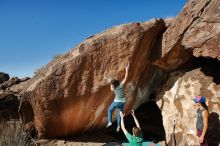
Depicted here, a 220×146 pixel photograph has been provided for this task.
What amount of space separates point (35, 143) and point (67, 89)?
5.58 ft

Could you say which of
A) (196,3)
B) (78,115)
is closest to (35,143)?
(78,115)

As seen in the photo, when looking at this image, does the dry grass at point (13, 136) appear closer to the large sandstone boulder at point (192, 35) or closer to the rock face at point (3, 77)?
the large sandstone boulder at point (192, 35)

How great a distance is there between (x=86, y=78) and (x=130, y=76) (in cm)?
135

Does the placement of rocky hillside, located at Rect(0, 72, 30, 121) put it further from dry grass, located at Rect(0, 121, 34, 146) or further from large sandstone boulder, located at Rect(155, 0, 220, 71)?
large sandstone boulder, located at Rect(155, 0, 220, 71)

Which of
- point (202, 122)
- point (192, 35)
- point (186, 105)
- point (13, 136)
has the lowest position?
point (202, 122)

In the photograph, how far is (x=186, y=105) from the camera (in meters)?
9.95

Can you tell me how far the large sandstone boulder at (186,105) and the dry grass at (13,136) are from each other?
156 inches

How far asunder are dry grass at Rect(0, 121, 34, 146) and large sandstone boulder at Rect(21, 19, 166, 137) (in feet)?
1.58

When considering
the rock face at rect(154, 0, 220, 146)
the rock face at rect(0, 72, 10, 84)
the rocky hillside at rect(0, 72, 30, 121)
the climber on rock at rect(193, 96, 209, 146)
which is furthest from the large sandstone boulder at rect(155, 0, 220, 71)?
the rock face at rect(0, 72, 10, 84)

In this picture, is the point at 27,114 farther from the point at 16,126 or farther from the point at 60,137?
the point at 60,137

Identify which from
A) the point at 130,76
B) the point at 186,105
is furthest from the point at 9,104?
the point at 186,105

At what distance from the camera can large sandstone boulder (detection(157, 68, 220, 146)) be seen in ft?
30.4

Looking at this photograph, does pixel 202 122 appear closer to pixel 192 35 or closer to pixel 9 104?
pixel 192 35

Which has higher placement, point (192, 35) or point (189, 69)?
point (192, 35)
